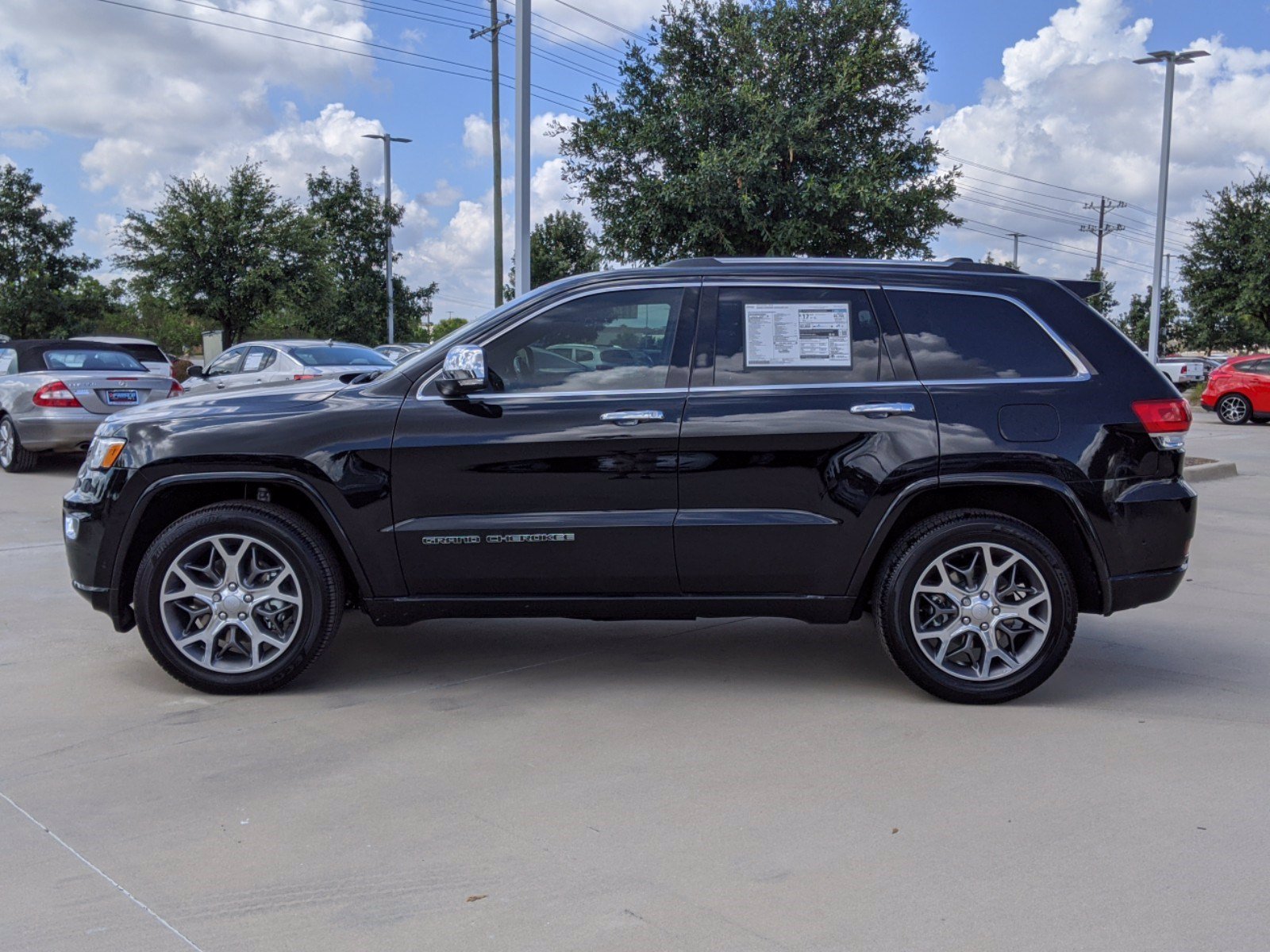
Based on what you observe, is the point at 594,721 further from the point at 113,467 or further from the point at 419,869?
the point at 113,467

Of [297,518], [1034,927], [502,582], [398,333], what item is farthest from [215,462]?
[398,333]

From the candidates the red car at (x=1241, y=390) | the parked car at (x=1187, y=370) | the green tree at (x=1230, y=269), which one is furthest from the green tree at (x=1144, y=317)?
the red car at (x=1241, y=390)

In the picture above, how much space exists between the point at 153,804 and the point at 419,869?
1055 millimetres

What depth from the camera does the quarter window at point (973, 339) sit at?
491 cm

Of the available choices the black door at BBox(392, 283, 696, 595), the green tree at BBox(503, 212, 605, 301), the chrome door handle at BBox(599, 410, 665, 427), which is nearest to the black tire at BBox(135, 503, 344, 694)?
the black door at BBox(392, 283, 696, 595)

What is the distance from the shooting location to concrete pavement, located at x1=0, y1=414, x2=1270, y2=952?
301cm

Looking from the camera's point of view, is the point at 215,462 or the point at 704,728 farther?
the point at 215,462

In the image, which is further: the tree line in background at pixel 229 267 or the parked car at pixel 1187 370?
the parked car at pixel 1187 370

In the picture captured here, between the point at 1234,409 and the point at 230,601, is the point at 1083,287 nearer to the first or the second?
the point at 230,601

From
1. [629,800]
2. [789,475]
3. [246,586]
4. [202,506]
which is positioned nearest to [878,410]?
[789,475]

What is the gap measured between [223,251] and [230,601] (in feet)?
87.7

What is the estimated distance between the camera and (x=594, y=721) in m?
4.62

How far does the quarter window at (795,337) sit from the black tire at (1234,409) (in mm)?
22185

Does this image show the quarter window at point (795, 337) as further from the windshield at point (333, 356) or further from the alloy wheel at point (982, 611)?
the windshield at point (333, 356)
